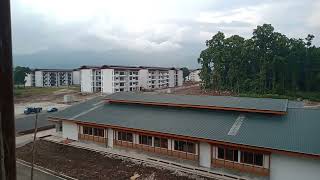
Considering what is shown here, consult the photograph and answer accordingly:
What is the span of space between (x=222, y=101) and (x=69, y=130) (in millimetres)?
14138

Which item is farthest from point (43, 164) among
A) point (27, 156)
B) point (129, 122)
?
point (129, 122)

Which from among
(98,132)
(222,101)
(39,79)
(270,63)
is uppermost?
(270,63)

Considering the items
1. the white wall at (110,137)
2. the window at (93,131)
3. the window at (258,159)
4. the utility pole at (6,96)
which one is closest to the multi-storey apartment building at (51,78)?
the window at (93,131)

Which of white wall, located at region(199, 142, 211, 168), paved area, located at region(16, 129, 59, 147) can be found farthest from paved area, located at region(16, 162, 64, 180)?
white wall, located at region(199, 142, 211, 168)

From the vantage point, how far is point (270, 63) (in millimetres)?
59125

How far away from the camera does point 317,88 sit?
197 feet

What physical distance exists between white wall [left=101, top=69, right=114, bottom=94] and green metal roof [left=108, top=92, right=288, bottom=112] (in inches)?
1684

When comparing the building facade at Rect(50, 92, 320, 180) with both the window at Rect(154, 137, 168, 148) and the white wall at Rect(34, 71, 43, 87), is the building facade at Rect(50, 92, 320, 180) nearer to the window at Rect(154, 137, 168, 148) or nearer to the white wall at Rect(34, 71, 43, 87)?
the window at Rect(154, 137, 168, 148)

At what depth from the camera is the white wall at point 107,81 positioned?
7238cm

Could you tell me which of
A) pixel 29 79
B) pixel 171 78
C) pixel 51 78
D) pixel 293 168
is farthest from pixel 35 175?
pixel 51 78

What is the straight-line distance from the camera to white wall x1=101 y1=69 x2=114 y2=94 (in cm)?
7238

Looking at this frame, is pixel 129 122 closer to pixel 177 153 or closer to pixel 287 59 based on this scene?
pixel 177 153

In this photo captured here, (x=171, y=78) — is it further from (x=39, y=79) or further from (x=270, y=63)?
(x=39, y=79)

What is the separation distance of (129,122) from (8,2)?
22.0 m
